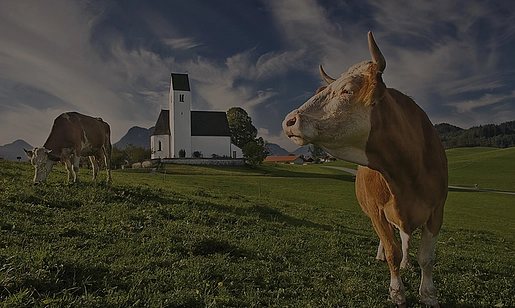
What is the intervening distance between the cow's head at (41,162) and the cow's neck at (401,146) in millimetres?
10783

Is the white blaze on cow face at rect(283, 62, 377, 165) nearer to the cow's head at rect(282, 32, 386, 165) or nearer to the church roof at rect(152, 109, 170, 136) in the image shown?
the cow's head at rect(282, 32, 386, 165)

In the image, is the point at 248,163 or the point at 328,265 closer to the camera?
the point at 328,265

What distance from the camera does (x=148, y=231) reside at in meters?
6.34

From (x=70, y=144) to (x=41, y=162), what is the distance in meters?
1.36

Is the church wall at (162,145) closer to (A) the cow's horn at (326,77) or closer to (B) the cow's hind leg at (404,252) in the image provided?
(B) the cow's hind leg at (404,252)

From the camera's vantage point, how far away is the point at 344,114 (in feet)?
9.81

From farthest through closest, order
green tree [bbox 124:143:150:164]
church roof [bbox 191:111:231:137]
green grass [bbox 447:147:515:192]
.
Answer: church roof [bbox 191:111:231:137] → green tree [bbox 124:143:150:164] → green grass [bbox 447:147:515:192]

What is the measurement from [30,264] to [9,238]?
4.96 feet

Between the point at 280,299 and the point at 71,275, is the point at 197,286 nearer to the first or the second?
the point at 280,299

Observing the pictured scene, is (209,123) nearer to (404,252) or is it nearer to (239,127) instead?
(239,127)

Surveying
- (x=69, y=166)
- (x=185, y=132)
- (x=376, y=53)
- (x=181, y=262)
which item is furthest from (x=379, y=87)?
(x=185, y=132)

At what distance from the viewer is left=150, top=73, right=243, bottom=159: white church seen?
68.3 metres

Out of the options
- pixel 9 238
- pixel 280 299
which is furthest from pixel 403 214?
pixel 9 238

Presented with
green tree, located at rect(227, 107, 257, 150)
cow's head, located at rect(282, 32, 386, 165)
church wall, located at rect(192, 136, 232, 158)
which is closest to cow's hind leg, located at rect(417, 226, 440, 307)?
cow's head, located at rect(282, 32, 386, 165)
